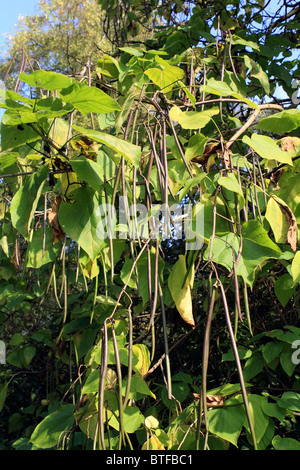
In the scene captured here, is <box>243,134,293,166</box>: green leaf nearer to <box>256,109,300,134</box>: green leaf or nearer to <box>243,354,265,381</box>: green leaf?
<box>256,109,300,134</box>: green leaf

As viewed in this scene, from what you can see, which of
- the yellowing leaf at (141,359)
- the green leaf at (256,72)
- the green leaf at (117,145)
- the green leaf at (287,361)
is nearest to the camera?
the green leaf at (117,145)

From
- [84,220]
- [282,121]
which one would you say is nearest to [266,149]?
[282,121]

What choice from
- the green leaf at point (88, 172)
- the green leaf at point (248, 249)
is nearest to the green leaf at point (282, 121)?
the green leaf at point (248, 249)

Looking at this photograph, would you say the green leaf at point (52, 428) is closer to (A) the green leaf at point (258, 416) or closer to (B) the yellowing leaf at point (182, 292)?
(A) the green leaf at point (258, 416)

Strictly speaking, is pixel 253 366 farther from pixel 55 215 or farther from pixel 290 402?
pixel 55 215

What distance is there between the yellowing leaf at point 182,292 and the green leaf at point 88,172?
172 mm

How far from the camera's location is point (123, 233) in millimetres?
Result: 900

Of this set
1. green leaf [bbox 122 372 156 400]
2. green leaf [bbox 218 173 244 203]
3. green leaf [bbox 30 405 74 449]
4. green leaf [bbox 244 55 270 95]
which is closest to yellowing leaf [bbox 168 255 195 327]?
green leaf [bbox 218 173 244 203]

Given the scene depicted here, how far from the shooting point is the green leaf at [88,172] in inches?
26.9

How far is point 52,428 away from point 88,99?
0.73 metres

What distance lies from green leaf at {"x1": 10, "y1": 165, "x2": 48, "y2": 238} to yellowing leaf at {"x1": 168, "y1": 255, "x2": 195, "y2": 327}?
25 centimetres

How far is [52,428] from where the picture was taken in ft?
3.30

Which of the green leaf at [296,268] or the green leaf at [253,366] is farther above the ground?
the green leaf at [296,268]
